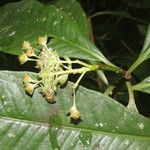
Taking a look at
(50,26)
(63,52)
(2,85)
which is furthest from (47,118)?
(50,26)

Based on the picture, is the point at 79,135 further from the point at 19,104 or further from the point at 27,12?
the point at 27,12

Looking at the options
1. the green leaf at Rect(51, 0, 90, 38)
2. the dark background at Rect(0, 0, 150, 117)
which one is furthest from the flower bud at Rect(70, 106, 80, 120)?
the dark background at Rect(0, 0, 150, 117)

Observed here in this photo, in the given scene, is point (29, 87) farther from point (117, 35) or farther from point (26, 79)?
point (117, 35)

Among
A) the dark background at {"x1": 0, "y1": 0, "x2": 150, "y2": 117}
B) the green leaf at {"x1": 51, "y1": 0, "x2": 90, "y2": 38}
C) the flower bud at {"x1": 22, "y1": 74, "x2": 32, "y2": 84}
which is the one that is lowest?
the dark background at {"x1": 0, "y1": 0, "x2": 150, "y2": 117}

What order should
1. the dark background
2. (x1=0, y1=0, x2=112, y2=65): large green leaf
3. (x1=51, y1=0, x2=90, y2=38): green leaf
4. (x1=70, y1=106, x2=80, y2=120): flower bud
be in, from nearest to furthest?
1. (x1=70, y1=106, x2=80, y2=120): flower bud
2. (x1=0, y1=0, x2=112, y2=65): large green leaf
3. (x1=51, y1=0, x2=90, y2=38): green leaf
4. the dark background

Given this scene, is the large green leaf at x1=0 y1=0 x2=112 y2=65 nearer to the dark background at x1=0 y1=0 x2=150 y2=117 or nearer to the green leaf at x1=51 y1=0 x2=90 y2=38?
the green leaf at x1=51 y1=0 x2=90 y2=38

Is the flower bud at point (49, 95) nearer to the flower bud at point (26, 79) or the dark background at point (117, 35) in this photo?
the flower bud at point (26, 79)
